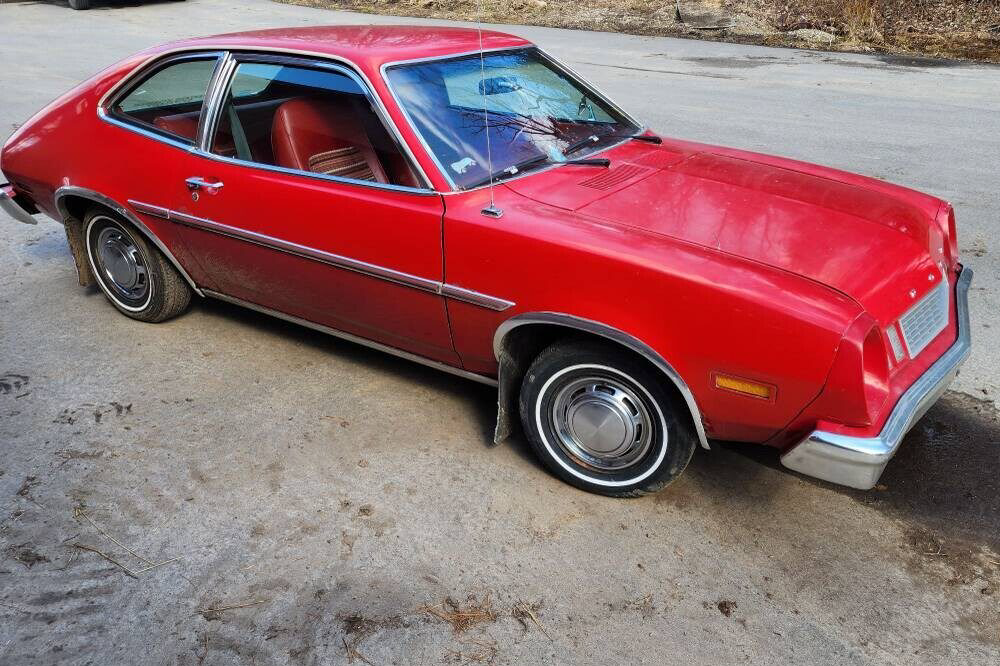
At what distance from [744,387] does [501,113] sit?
5.29ft

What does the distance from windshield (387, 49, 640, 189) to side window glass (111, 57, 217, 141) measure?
48.9 inches

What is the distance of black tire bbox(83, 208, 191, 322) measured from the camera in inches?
175

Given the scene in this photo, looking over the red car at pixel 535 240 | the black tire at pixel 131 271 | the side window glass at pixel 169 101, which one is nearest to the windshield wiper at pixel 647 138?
the red car at pixel 535 240

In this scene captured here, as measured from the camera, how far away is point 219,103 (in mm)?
3885

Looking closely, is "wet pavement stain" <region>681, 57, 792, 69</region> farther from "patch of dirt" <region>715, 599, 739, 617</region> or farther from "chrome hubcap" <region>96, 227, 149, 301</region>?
"patch of dirt" <region>715, 599, 739, 617</region>

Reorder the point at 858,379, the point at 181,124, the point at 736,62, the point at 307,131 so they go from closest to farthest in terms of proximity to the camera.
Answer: the point at 858,379 → the point at 307,131 → the point at 181,124 → the point at 736,62

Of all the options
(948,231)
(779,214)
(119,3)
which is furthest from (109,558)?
(119,3)

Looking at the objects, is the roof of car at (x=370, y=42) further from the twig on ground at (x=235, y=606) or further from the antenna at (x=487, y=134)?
the twig on ground at (x=235, y=606)

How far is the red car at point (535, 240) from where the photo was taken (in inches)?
107

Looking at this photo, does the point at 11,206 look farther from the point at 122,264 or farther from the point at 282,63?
the point at 282,63

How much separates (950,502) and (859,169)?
4.39 meters

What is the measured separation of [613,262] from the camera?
2.87 m

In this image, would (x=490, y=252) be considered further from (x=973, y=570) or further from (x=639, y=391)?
(x=973, y=570)

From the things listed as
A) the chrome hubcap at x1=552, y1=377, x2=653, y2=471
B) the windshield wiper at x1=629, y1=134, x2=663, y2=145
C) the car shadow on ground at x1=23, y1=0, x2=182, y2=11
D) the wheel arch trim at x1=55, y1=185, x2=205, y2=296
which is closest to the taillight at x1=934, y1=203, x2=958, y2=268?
the windshield wiper at x1=629, y1=134, x2=663, y2=145
